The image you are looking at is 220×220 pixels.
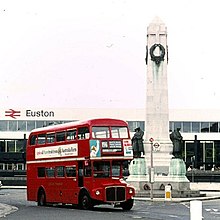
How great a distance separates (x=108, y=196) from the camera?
109 feet

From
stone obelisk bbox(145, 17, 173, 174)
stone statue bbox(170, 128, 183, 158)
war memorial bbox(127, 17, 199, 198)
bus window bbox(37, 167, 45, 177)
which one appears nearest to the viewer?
bus window bbox(37, 167, 45, 177)

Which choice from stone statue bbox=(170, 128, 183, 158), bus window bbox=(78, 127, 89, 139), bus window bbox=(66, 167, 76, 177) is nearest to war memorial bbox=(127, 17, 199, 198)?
stone statue bbox=(170, 128, 183, 158)

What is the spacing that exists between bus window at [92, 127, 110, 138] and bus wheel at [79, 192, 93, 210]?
3067mm

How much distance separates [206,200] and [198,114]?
206 feet

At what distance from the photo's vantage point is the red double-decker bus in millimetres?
32894

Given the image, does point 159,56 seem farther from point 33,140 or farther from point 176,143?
point 33,140

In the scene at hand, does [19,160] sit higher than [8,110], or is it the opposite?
[8,110]

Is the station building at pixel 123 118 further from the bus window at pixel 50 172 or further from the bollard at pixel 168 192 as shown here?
the bus window at pixel 50 172

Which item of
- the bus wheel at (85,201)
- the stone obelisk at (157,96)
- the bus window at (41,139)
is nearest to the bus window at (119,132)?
the bus wheel at (85,201)

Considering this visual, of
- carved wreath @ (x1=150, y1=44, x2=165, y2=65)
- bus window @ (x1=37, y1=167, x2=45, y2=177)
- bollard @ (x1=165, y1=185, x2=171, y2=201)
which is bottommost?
bollard @ (x1=165, y1=185, x2=171, y2=201)

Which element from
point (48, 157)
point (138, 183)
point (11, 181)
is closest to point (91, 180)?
point (48, 157)

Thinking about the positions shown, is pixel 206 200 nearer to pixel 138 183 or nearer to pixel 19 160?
pixel 138 183

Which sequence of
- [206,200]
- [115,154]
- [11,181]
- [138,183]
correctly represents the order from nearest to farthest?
[115,154] → [206,200] → [138,183] → [11,181]

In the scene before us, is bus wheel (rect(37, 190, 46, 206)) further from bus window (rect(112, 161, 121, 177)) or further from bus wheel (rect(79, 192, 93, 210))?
bus window (rect(112, 161, 121, 177))
